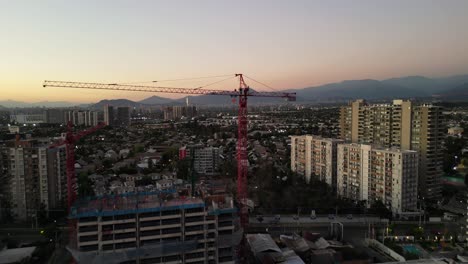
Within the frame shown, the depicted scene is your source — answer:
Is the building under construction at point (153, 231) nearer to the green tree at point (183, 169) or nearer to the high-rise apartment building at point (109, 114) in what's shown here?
the green tree at point (183, 169)

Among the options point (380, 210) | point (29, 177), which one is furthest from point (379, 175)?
point (29, 177)

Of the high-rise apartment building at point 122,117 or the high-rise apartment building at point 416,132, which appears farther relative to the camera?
the high-rise apartment building at point 122,117

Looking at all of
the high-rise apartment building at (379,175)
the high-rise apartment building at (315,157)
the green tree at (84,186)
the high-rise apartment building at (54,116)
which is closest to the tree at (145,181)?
the green tree at (84,186)

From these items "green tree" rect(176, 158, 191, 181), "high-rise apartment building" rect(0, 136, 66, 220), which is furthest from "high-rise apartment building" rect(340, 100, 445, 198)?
"high-rise apartment building" rect(0, 136, 66, 220)

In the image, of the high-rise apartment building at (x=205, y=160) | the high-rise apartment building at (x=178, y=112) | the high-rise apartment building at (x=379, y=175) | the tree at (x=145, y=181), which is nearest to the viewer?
the high-rise apartment building at (x=379, y=175)

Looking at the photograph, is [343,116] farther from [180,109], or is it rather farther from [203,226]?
[180,109]

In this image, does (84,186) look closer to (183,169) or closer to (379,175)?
(183,169)

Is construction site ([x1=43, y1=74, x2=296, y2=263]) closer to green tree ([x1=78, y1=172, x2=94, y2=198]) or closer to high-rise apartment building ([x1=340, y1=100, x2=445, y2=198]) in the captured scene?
green tree ([x1=78, y1=172, x2=94, y2=198])
